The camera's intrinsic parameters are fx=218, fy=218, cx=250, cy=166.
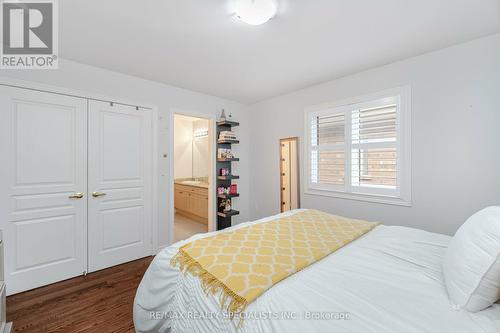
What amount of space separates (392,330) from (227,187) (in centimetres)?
339

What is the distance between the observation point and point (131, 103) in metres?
2.91

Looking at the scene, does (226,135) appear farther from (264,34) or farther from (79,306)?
(79,306)

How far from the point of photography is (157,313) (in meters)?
1.41

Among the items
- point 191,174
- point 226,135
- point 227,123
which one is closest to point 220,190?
point 226,135

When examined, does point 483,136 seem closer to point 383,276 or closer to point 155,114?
point 383,276

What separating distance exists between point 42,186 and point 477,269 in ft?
11.3

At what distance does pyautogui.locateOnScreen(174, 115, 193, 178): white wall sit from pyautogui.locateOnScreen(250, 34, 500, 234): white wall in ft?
13.7

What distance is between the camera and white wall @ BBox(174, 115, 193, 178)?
19.0 ft

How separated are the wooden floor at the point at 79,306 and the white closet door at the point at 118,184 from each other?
37 centimetres

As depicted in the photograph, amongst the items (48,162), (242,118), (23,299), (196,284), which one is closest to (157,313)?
(196,284)

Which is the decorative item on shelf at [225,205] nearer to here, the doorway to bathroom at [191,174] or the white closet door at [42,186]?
the doorway to bathroom at [191,174]

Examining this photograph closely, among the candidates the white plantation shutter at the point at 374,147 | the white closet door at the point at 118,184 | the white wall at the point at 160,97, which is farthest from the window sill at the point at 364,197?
the white closet door at the point at 118,184

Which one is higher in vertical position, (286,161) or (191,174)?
(286,161)

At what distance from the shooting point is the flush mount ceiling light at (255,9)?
1.54 metres
